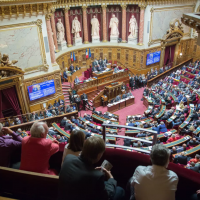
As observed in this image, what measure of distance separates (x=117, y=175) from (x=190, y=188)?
3.58 ft

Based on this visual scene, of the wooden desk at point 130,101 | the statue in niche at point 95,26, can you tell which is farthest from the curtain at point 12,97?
the statue in niche at point 95,26

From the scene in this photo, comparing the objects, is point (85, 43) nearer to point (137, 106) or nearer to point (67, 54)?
point (67, 54)

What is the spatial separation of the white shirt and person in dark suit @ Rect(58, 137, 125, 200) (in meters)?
0.43

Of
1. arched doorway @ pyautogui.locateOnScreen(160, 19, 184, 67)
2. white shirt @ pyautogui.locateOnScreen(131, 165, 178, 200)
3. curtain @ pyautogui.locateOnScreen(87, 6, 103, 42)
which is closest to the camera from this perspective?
white shirt @ pyautogui.locateOnScreen(131, 165, 178, 200)

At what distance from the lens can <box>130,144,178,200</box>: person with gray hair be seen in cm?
242

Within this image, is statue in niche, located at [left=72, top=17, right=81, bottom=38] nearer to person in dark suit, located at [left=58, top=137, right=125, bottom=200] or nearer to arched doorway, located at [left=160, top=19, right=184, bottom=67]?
arched doorway, located at [left=160, top=19, right=184, bottom=67]

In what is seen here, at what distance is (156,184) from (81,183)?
0.91 metres

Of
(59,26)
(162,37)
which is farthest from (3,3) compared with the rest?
(162,37)

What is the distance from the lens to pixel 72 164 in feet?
7.51

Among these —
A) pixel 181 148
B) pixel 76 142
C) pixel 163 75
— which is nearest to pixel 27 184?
pixel 76 142

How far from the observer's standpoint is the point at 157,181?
2.45 meters

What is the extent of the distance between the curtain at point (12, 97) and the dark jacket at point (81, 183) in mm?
11472

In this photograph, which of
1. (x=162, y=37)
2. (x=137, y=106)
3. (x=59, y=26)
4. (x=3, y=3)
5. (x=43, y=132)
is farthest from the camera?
(x=162, y=37)

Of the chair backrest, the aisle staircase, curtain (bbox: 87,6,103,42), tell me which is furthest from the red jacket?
curtain (bbox: 87,6,103,42)
